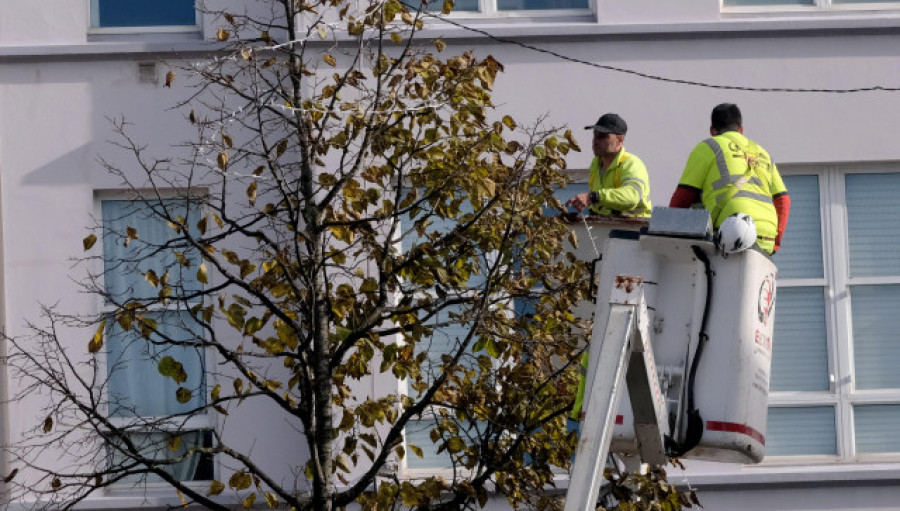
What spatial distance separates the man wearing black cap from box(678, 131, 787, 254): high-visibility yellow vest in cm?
103

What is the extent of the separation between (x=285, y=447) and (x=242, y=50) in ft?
14.0

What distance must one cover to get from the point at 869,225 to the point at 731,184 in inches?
186

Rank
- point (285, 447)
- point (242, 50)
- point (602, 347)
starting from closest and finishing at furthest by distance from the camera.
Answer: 1. point (602, 347)
2. point (242, 50)
3. point (285, 447)

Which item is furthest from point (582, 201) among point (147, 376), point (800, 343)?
point (147, 376)

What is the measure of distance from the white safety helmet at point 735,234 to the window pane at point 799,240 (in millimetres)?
5155

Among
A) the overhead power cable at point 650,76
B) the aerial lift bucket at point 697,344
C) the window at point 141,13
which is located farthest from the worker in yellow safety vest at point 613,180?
the window at point 141,13

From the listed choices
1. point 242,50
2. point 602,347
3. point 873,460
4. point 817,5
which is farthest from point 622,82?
point 602,347

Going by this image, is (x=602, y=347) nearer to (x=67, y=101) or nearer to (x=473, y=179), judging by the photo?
(x=473, y=179)

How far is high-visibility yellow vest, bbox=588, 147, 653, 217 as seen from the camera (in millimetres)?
11523

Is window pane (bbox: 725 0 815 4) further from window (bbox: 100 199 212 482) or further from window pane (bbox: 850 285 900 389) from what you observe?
window (bbox: 100 199 212 482)

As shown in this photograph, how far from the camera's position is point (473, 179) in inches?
429

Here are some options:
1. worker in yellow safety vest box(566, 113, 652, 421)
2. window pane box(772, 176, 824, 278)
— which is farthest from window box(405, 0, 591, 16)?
worker in yellow safety vest box(566, 113, 652, 421)

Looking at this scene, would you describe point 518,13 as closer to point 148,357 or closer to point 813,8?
point 813,8

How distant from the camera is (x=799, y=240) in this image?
14711 mm
